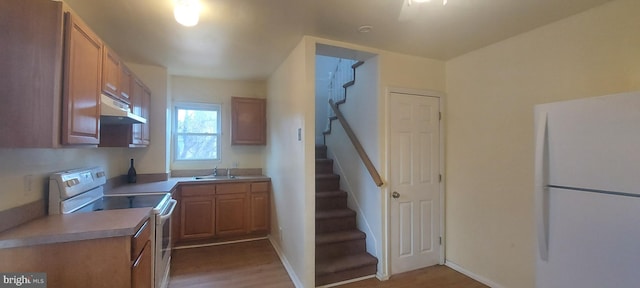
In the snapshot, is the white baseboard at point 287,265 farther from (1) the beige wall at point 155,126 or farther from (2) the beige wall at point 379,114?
(1) the beige wall at point 155,126

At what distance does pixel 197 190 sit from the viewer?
3547 millimetres

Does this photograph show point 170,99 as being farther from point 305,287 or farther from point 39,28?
point 305,287

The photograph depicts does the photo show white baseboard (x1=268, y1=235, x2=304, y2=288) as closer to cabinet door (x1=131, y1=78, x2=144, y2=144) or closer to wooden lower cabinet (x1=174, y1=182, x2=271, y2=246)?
wooden lower cabinet (x1=174, y1=182, x2=271, y2=246)

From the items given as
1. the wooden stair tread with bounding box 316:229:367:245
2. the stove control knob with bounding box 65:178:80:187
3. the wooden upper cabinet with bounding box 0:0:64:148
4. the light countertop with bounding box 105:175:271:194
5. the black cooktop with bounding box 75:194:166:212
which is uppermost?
the wooden upper cabinet with bounding box 0:0:64:148

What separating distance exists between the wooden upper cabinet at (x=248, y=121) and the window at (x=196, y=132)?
38cm

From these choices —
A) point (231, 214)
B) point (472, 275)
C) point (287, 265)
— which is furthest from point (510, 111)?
point (231, 214)

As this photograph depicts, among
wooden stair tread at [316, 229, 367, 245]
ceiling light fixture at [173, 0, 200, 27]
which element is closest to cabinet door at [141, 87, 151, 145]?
ceiling light fixture at [173, 0, 200, 27]

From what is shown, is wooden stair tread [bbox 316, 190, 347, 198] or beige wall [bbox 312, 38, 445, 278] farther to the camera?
wooden stair tread [bbox 316, 190, 347, 198]

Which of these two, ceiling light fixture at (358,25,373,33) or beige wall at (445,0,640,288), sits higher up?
ceiling light fixture at (358,25,373,33)

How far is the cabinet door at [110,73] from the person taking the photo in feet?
6.52

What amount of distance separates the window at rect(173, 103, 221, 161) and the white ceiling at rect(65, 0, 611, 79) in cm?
120

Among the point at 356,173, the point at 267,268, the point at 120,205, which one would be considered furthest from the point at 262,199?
the point at 120,205

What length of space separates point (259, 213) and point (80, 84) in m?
2.69

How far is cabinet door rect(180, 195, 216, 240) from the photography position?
11.5 feet
